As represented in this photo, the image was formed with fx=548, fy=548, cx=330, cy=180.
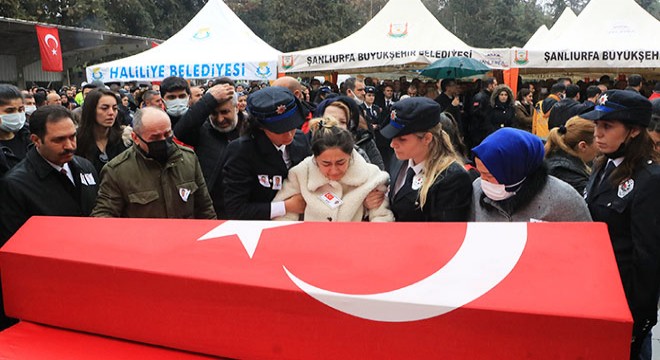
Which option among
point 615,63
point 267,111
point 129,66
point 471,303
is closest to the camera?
point 471,303

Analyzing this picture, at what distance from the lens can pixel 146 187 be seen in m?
2.84

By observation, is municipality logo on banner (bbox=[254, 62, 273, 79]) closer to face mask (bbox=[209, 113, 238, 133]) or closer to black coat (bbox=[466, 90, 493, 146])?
black coat (bbox=[466, 90, 493, 146])

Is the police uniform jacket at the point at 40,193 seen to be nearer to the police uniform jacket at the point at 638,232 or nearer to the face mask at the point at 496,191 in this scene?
the face mask at the point at 496,191

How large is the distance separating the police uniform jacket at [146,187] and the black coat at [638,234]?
2.05m

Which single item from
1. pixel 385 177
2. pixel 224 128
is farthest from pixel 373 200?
pixel 224 128

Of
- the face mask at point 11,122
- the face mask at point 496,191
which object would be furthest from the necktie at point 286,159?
the face mask at point 11,122

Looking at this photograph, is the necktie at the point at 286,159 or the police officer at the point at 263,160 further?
the necktie at the point at 286,159

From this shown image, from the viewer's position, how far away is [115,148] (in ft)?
13.3

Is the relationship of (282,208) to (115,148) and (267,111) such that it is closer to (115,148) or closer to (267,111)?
(267,111)

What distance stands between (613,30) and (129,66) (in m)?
11.2

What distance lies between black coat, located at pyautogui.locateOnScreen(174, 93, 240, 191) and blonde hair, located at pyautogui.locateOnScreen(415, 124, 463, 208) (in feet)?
5.27

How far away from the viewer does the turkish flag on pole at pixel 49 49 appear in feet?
47.8

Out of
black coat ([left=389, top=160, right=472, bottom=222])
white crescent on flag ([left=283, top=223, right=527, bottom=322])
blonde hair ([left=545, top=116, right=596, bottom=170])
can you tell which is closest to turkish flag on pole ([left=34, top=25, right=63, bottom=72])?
blonde hair ([left=545, top=116, right=596, bottom=170])

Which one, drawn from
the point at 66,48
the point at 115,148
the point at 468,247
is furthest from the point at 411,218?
the point at 66,48
